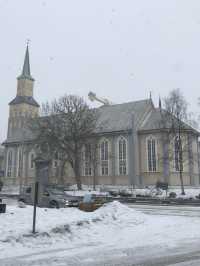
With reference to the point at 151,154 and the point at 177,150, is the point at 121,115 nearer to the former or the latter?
the point at 151,154

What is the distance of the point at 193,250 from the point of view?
9.31 m

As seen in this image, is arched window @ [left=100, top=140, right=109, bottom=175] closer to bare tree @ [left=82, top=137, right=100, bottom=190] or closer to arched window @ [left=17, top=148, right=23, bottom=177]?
bare tree @ [left=82, top=137, right=100, bottom=190]

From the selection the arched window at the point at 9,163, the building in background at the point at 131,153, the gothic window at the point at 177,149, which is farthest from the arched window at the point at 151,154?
the arched window at the point at 9,163

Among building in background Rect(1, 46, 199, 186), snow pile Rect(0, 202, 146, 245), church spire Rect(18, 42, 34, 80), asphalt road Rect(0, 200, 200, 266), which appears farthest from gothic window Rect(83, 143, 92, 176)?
asphalt road Rect(0, 200, 200, 266)

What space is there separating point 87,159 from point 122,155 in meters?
5.86

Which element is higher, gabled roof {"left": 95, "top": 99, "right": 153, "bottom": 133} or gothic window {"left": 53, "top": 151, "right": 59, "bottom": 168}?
gabled roof {"left": 95, "top": 99, "right": 153, "bottom": 133}

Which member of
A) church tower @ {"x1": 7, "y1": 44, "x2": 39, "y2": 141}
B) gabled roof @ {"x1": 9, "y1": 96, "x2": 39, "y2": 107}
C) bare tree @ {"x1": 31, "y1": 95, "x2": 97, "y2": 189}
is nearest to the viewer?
bare tree @ {"x1": 31, "y1": 95, "x2": 97, "y2": 189}

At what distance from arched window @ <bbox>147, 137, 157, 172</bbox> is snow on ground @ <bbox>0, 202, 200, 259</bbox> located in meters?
38.0

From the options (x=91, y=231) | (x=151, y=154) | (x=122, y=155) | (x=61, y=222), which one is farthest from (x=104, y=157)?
(x=91, y=231)

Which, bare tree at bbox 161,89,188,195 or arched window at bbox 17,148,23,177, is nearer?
bare tree at bbox 161,89,188,195

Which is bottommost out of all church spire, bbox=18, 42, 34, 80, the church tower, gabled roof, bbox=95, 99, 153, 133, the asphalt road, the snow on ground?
the asphalt road

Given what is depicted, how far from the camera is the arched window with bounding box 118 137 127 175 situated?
180 feet

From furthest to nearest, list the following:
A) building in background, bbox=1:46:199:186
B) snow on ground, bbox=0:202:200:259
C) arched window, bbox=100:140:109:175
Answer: arched window, bbox=100:140:109:175
building in background, bbox=1:46:199:186
snow on ground, bbox=0:202:200:259

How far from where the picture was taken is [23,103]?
3201 inches
